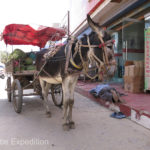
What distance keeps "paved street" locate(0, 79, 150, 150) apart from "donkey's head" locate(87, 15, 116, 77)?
1.06 m

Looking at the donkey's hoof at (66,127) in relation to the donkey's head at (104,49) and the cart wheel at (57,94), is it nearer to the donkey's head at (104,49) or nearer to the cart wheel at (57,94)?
the donkey's head at (104,49)

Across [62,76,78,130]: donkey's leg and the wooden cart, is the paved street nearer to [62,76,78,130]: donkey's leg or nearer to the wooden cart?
[62,76,78,130]: donkey's leg

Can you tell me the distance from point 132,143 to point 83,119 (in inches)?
51.3

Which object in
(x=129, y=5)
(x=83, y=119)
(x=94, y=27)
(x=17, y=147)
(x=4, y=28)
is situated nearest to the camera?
(x=17, y=147)

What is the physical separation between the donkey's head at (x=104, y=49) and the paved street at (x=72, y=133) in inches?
41.9

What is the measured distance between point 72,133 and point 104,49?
1549 millimetres

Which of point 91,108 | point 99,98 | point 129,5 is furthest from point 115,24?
point 91,108

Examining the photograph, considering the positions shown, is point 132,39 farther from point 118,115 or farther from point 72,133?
point 72,133

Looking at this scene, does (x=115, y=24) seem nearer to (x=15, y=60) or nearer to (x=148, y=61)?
(x=148, y=61)

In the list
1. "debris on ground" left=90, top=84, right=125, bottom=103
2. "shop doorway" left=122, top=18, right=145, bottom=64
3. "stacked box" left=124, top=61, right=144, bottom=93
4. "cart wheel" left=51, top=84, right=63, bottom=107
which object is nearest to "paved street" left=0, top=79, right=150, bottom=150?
"debris on ground" left=90, top=84, right=125, bottom=103

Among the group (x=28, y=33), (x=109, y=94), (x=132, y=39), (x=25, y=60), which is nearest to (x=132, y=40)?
(x=132, y=39)

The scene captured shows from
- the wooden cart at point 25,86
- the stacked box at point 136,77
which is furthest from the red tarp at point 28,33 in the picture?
the stacked box at point 136,77

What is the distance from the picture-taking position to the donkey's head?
233 centimetres

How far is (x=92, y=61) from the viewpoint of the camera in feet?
8.20
